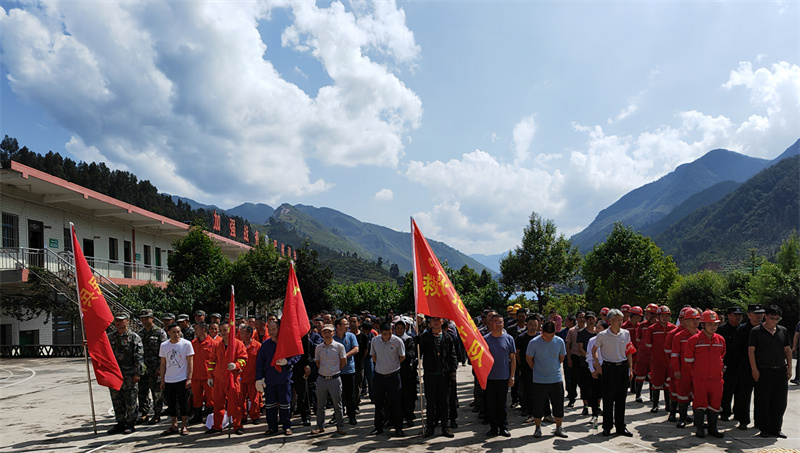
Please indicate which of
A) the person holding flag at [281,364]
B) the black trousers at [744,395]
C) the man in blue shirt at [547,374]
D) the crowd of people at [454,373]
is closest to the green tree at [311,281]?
the crowd of people at [454,373]

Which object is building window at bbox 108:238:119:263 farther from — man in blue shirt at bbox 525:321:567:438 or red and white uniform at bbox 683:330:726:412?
red and white uniform at bbox 683:330:726:412

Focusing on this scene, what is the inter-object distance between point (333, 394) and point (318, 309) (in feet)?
69.7

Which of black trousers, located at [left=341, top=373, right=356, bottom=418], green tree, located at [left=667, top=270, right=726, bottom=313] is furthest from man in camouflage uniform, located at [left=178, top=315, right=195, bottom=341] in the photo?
green tree, located at [left=667, top=270, right=726, bottom=313]

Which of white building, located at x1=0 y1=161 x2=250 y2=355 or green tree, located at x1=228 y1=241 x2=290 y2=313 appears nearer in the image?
white building, located at x1=0 y1=161 x2=250 y2=355

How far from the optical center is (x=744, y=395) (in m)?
8.41

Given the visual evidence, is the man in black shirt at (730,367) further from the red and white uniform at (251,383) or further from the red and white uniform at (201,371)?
the red and white uniform at (201,371)

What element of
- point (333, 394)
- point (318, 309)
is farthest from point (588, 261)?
point (333, 394)

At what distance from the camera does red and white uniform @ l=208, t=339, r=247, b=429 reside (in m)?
8.91

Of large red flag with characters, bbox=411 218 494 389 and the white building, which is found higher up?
the white building

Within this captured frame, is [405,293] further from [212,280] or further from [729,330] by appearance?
[729,330]

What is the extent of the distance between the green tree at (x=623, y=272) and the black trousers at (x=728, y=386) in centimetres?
2482

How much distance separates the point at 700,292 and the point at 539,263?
976 centimetres

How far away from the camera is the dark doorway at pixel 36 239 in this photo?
889 inches

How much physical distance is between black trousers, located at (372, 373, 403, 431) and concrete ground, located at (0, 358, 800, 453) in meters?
0.30
